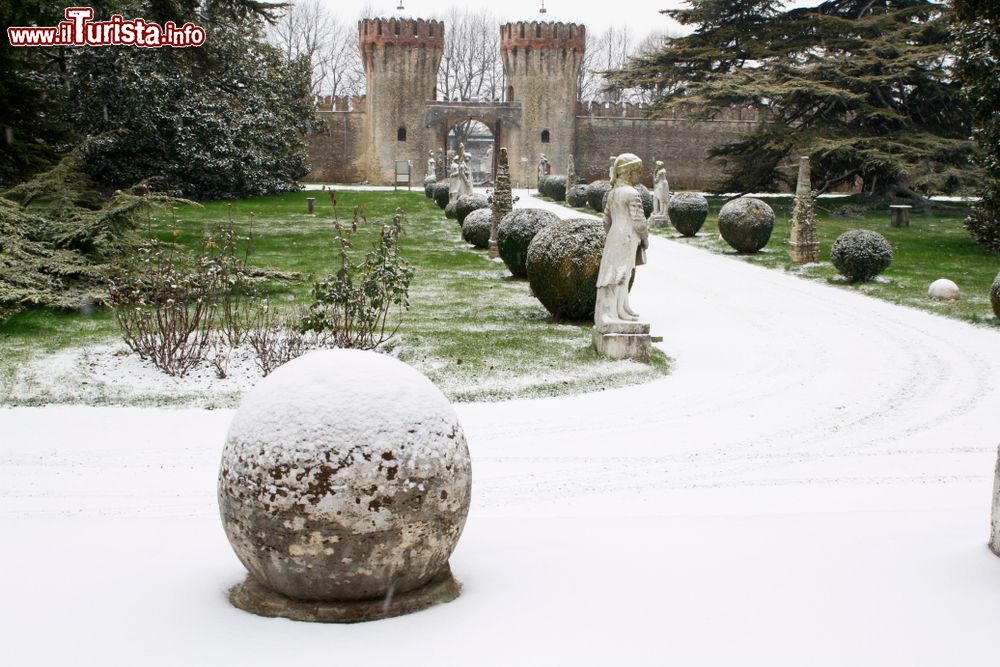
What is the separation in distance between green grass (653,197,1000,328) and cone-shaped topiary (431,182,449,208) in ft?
26.1

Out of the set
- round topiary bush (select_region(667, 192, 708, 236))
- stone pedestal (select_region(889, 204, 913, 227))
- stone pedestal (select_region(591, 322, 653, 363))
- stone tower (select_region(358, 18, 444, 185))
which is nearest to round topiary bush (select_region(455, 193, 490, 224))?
round topiary bush (select_region(667, 192, 708, 236))

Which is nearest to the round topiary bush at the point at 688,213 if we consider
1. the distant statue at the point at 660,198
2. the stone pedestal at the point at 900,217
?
the distant statue at the point at 660,198

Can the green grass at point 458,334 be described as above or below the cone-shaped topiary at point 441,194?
below

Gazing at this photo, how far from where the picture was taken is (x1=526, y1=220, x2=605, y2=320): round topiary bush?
36.0ft

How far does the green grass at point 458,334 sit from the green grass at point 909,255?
566 centimetres

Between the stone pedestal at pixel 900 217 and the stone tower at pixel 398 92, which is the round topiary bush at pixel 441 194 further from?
the stone tower at pixel 398 92

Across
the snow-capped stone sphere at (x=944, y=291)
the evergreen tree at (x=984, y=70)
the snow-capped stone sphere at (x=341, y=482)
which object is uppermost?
the evergreen tree at (x=984, y=70)

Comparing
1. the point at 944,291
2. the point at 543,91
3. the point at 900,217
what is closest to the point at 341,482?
the point at 944,291

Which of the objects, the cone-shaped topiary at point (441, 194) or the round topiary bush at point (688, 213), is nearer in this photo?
the round topiary bush at point (688, 213)

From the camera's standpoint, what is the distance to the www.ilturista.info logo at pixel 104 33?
16266 mm

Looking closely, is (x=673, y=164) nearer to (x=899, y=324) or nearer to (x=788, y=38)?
(x=788, y=38)

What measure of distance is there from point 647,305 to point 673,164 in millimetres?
35860

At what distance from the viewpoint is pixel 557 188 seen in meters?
35.6

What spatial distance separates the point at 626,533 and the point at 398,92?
4444 cm
